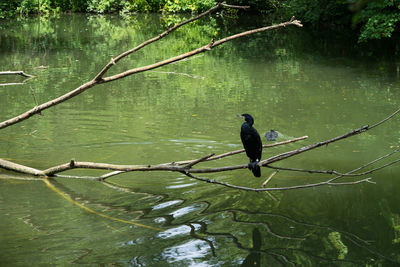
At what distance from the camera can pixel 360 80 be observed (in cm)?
984

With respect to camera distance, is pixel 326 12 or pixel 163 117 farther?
pixel 326 12

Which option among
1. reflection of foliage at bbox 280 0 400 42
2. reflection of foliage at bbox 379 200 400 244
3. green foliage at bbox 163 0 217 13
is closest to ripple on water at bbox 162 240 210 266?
reflection of foliage at bbox 379 200 400 244

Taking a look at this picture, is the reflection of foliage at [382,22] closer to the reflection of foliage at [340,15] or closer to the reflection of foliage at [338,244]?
the reflection of foliage at [340,15]

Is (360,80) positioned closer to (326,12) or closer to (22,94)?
(22,94)

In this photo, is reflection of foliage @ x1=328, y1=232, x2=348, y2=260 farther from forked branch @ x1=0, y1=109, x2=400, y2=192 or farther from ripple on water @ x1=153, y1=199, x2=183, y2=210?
ripple on water @ x1=153, y1=199, x2=183, y2=210

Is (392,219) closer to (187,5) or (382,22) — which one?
(382,22)

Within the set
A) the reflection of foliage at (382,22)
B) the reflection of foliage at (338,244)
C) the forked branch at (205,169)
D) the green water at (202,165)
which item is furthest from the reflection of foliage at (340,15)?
the reflection of foliage at (338,244)

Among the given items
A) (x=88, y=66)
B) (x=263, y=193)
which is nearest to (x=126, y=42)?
(x=88, y=66)

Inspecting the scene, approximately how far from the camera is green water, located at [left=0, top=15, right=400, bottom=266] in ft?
12.4

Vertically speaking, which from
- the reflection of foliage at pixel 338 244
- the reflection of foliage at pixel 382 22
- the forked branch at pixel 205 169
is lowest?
the reflection of foliage at pixel 338 244

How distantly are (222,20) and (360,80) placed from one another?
15.4 metres

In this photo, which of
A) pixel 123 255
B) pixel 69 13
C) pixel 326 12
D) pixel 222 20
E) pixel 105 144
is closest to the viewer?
pixel 123 255

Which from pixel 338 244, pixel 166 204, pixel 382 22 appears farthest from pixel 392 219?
pixel 382 22

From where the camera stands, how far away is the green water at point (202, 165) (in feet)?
12.4
